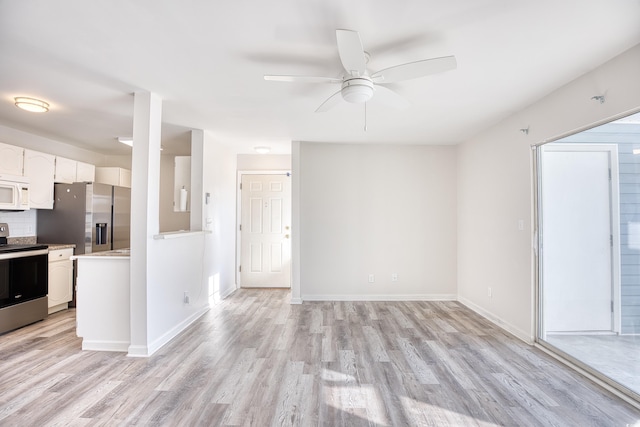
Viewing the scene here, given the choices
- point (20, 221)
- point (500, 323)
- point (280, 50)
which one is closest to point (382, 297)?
Answer: point (500, 323)

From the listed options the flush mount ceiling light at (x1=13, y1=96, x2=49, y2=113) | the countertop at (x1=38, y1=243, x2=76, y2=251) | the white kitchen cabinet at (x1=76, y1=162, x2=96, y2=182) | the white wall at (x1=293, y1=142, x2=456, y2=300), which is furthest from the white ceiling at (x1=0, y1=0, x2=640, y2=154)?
the countertop at (x1=38, y1=243, x2=76, y2=251)

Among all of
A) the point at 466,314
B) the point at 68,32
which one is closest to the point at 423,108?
the point at 466,314

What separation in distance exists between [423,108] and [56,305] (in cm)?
513

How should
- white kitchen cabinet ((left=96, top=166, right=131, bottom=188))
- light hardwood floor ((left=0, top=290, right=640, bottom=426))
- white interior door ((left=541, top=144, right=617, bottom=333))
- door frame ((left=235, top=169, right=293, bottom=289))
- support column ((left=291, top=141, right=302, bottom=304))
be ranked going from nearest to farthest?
light hardwood floor ((left=0, top=290, right=640, bottom=426)), white interior door ((left=541, top=144, right=617, bottom=333)), support column ((left=291, top=141, right=302, bottom=304)), white kitchen cabinet ((left=96, top=166, right=131, bottom=188)), door frame ((left=235, top=169, right=293, bottom=289))

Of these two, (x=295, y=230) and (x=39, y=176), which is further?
(x=295, y=230)

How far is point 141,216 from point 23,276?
6.47ft

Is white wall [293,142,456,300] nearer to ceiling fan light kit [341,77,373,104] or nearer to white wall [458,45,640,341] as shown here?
white wall [458,45,640,341]

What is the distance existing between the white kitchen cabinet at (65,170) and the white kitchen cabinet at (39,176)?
0.07 meters

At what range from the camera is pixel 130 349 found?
9.21 ft

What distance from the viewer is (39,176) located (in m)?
4.02

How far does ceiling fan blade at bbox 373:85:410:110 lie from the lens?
2352 mm

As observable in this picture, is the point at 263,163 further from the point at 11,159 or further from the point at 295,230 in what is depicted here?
the point at 11,159

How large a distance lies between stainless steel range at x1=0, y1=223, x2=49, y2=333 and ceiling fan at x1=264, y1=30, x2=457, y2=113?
11.8ft

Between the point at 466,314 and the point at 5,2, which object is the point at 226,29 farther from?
the point at 466,314
